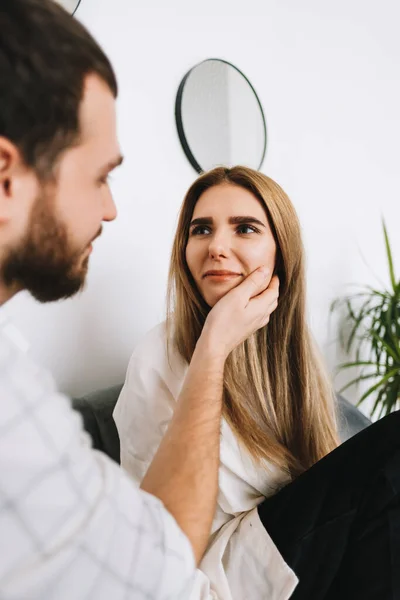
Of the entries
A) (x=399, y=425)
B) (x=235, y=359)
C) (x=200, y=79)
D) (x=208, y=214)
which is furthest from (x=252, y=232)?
(x=200, y=79)

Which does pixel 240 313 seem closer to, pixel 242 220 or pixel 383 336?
pixel 242 220

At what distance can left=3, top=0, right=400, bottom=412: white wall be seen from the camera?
1280mm

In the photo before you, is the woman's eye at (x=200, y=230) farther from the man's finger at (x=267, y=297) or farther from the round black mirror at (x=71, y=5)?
the round black mirror at (x=71, y=5)

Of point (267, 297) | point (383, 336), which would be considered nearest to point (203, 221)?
point (267, 297)

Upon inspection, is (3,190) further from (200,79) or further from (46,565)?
(200,79)

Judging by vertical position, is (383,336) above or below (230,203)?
below

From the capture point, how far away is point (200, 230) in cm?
116

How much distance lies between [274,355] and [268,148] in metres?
0.87

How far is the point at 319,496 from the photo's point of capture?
2.96 ft

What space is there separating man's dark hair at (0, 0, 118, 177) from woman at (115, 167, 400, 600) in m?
0.57

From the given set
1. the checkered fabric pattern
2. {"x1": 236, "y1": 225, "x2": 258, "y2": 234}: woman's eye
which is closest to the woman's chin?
{"x1": 236, "y1": 225, "x2": 258, "y2": 234}: woman's eye

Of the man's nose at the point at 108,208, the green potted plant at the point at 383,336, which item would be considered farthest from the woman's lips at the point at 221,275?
the green potted plant at the point at 383,336

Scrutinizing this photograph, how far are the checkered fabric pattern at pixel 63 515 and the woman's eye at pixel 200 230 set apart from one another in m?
0.67

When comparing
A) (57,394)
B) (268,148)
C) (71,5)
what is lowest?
(57,394)
